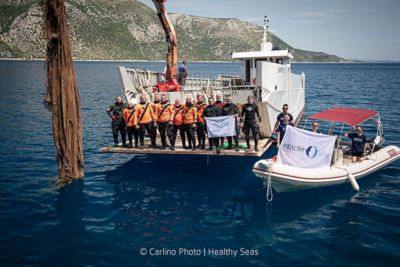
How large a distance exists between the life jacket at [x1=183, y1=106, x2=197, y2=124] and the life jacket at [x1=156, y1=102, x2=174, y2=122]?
72cm

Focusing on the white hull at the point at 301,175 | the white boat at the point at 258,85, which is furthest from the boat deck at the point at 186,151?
the white boat at the point at 258,85

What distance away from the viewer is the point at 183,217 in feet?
33.5

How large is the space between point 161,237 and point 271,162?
470 cm

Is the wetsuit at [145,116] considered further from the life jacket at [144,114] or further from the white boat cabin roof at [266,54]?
the white boat cabin roof at [266,54]

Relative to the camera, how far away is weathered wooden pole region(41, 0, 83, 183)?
1056cm

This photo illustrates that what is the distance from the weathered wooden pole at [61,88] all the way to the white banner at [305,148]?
24.1 feet

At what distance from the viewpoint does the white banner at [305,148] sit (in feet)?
39.2

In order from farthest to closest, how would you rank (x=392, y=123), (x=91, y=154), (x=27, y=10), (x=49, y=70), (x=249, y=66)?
1. (x=27, y=10)
2. (x=392, y=123)
3. (x=249, y=66)
4. (x=91, y=154)
5. (x=49, y=70)

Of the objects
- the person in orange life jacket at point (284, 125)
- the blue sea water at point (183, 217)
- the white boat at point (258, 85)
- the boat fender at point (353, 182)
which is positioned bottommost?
the blue sea water at point (183, 217)

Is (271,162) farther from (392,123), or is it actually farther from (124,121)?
(392,123)

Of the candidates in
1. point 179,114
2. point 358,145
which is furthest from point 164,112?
point 358,145

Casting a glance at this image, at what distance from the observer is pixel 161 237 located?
355 inches

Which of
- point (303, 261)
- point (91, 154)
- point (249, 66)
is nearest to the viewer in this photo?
point (303, 261)

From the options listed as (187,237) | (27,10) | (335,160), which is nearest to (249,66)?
(335,160)
